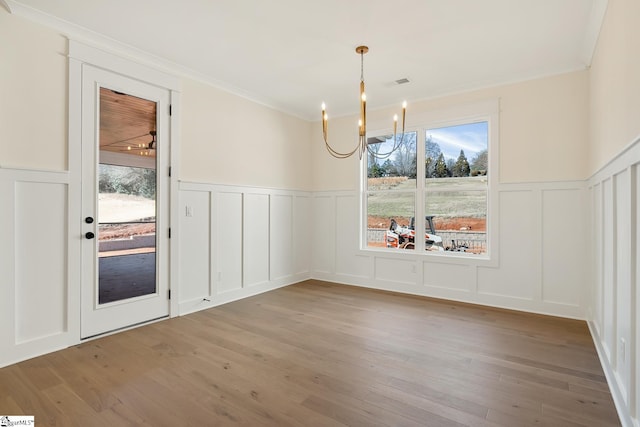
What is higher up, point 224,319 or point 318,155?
point 318,155

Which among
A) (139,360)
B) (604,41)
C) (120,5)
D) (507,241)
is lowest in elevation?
(139,360)

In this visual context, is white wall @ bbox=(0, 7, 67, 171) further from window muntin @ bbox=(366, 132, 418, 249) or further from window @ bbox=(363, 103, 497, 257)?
window @ bbox=(363, 103, 497, 257)

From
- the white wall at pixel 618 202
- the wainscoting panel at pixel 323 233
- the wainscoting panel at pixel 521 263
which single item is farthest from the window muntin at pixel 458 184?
the wainscoting panel at pixel 323 233

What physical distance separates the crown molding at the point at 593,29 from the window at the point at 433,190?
1.08m

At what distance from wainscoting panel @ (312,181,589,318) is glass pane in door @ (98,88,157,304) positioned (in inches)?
125

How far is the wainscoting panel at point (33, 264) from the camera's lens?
99.7 inches

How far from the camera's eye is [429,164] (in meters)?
4.68

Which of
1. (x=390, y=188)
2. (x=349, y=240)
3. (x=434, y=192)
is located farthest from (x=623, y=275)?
(x=349, y=240)

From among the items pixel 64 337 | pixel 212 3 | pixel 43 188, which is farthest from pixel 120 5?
pixel 64 337

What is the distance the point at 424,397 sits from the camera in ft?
6.92

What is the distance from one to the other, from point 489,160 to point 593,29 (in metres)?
1.63

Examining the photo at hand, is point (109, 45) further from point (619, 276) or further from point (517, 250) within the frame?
point (517, 250)

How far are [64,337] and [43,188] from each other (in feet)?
4.21

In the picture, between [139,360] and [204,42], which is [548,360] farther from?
[204,42]
